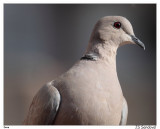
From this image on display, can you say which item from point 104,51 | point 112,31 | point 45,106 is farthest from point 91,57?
point 45,106

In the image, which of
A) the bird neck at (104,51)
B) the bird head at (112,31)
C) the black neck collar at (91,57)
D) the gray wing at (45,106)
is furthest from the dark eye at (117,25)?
the gray wing at (45,106)

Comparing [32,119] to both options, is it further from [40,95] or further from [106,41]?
[106,41]

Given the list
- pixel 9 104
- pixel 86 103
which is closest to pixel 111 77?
pixel 86 103


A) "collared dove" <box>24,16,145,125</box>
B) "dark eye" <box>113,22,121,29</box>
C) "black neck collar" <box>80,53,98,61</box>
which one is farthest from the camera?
"dark eye" <box>113,22,121,29</box>

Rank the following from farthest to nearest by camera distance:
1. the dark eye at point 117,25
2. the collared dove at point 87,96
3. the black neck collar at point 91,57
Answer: the dark eye at point 117,25
the black neck collar at point 91,57
the collared dove at point 87,96

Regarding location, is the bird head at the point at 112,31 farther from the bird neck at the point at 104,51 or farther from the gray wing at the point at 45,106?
the gray wing at the point at 45,106

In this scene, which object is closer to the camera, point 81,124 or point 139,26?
point 81,124

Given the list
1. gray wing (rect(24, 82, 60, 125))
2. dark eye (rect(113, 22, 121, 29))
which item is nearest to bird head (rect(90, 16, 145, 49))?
dark eye (rect(113, 22, 121, 29))

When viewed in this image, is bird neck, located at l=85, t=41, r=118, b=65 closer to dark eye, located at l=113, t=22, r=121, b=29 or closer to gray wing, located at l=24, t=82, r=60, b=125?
dark eye, located at l=113, t=22, r=121, b=29
